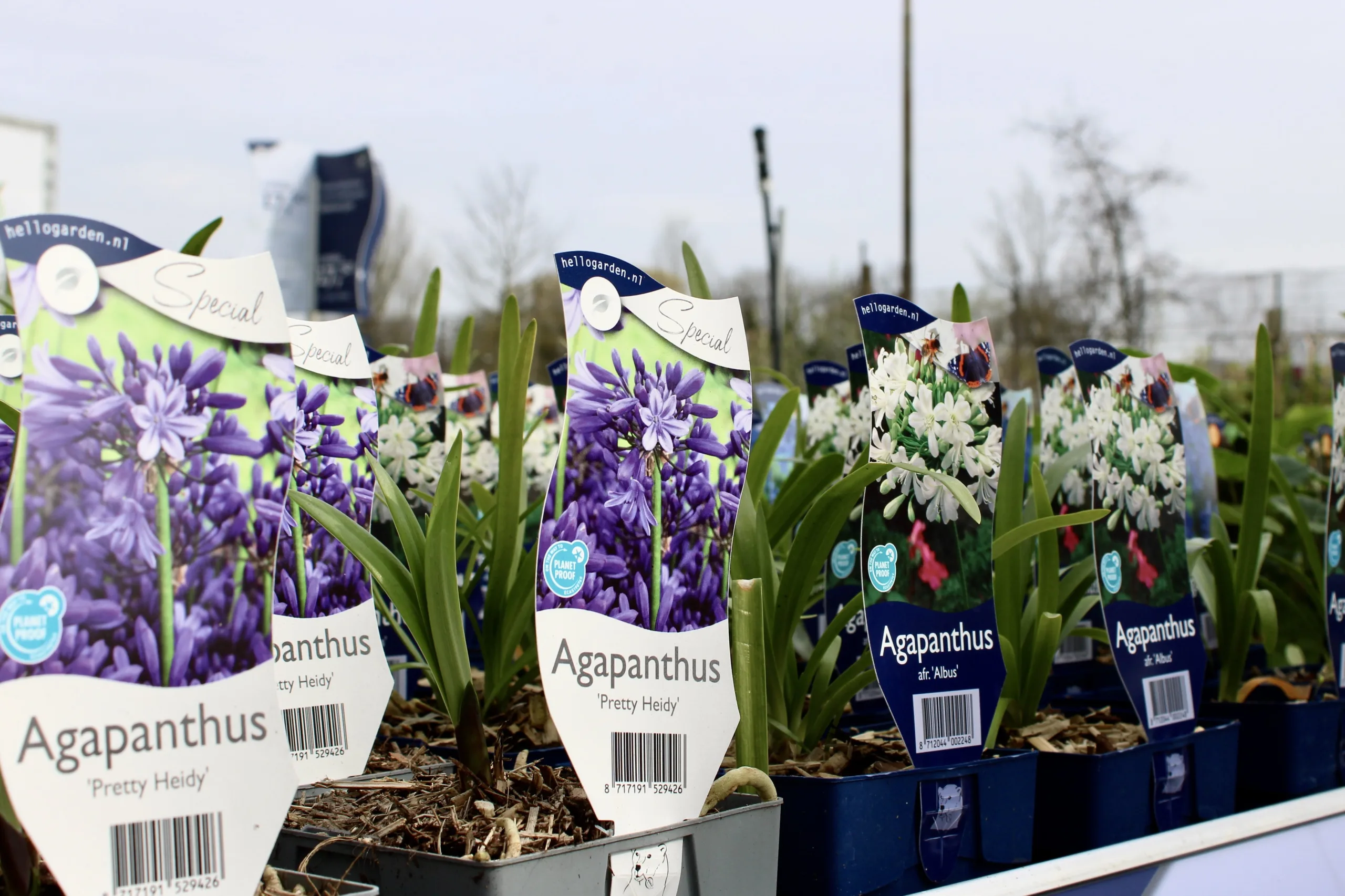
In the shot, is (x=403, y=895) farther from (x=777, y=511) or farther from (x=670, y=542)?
(x=777, y=511)

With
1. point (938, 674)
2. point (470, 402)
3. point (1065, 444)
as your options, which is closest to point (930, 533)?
point (938, 674)

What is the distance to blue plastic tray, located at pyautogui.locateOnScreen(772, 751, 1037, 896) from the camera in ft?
3.23

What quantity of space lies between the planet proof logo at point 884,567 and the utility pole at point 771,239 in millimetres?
7978

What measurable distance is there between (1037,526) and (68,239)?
90 centimetres

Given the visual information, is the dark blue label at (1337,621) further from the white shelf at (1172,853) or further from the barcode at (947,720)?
the barcode at (947,720)

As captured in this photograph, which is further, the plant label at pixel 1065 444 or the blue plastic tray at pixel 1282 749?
the plant label at pixel 1065 444

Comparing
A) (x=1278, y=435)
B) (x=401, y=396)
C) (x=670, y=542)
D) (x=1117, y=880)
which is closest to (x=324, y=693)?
(x=670, y=542)

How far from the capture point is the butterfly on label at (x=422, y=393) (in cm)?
143

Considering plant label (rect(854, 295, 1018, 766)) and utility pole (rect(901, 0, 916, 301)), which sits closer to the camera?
plant label (rect(854, 295, 1018, 766))

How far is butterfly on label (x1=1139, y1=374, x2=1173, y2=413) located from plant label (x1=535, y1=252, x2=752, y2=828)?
2.15 feet

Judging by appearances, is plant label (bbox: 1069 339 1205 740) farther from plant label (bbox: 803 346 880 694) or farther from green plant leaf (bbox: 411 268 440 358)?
green plant leaf (bbox: 411 268 440 358)

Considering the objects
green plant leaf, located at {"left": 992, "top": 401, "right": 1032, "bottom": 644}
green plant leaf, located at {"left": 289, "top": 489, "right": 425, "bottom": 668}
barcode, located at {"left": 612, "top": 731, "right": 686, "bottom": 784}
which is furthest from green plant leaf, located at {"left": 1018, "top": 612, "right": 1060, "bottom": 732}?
green plant leaf, located at {"left": 289, "top": 489, "right": 425, "bottom": 668}

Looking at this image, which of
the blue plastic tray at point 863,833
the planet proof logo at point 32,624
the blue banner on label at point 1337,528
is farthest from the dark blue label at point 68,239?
the blue banner on label at point 1337,528

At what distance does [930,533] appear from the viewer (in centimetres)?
115
